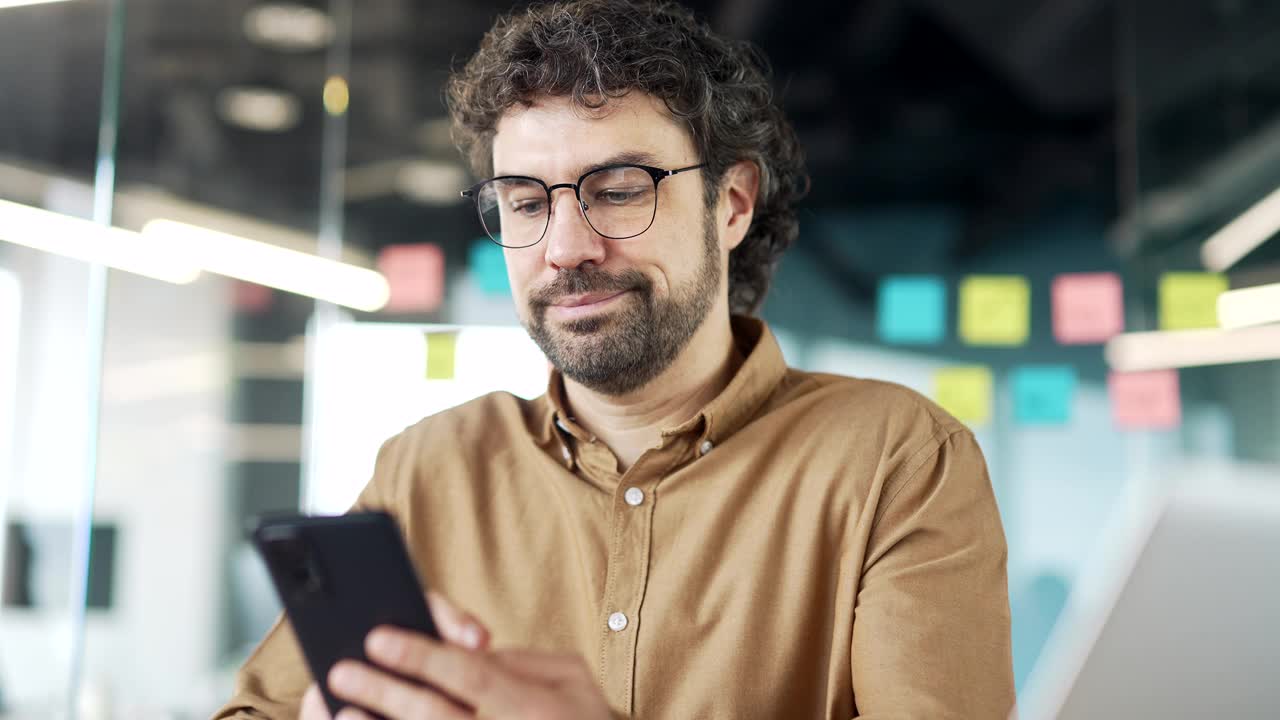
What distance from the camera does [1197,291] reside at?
3287 mm

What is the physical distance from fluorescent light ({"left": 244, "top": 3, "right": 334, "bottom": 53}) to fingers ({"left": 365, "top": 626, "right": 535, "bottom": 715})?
11.3 feet

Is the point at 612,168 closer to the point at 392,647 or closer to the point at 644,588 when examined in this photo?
the point at 644,588

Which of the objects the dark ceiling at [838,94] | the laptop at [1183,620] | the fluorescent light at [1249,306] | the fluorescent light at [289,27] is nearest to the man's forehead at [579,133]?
the dark ceiling at [838,94]

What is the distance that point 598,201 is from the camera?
1423 millimetres

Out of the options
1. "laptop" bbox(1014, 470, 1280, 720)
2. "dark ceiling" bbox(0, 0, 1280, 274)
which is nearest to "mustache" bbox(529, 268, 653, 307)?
"dark ceiling" bbox(0, 0, 1280, 274)

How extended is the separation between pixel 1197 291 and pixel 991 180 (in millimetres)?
1915

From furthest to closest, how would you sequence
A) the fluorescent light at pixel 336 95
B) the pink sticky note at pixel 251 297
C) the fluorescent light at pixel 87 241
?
the fluorescent light at pixel 336 95 < the pink sticky note at pixel 251 297 < the fluorescent light at pixel 87 241

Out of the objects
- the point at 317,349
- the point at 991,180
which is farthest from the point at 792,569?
the point at 991,180

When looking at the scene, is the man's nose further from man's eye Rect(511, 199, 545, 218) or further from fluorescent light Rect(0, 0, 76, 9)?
fluorescent light Rect(0, 0, 76, 9)

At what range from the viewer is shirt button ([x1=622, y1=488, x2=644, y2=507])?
4.50 feet

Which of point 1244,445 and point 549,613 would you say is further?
point 1244,445

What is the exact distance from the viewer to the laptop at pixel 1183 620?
54cm

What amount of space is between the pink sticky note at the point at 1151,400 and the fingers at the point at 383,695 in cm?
312

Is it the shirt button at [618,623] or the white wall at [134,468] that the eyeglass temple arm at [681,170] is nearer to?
the shirt button at [618,623]
